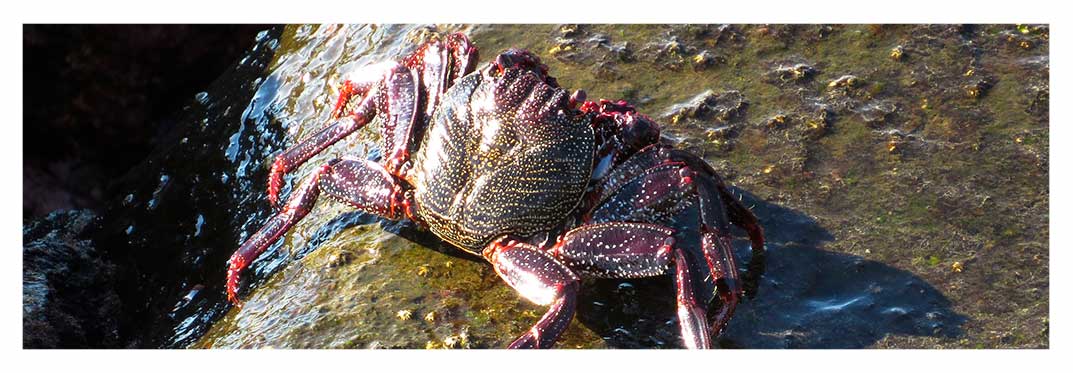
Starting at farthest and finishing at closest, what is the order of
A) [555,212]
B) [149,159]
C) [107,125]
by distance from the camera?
[107,125], [149,159], [555,212]

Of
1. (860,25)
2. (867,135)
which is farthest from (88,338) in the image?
(860,25)

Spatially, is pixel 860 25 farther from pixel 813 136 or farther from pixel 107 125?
pixel 107 125

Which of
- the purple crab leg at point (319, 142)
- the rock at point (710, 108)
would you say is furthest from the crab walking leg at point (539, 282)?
the rock at point (710, 108)

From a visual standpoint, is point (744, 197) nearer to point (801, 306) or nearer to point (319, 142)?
point (801, 306)

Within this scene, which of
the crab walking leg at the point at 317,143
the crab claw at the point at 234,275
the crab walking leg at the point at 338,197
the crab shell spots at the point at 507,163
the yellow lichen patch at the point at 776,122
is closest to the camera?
the crab shell spots at the point at 507,163

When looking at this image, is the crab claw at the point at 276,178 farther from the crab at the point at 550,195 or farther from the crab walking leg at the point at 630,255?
the crab walking leg at the point at 630,255

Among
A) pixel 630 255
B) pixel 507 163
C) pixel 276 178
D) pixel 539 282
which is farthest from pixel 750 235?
Answer: pixel 276 178
